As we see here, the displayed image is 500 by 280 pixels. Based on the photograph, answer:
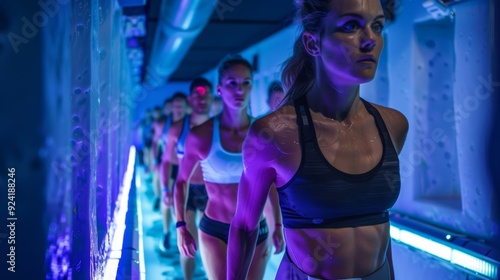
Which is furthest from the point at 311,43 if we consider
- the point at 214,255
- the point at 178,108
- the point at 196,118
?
the point at 178,108

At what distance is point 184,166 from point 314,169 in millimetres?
1615

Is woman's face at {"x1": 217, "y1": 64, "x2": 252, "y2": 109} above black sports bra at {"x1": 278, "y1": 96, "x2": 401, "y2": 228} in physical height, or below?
above

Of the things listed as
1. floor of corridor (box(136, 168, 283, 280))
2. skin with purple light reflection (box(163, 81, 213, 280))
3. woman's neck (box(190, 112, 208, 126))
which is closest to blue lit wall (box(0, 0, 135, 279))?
skin with purple light reflection (box(163, 81, 213, 280))

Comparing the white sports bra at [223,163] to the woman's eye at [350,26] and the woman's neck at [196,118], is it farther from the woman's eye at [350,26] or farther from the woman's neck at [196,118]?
the woman's neck at [196,118]

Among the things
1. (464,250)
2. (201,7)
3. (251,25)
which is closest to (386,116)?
(464,250)

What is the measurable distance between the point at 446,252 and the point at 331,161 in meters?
1.23

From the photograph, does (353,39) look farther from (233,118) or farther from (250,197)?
(233,118)

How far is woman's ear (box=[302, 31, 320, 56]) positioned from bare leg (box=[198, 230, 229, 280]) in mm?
1416

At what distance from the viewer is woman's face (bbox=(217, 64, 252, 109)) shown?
8.70ft

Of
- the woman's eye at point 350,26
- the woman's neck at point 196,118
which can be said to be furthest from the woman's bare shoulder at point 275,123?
the woman's neck at point 196,118

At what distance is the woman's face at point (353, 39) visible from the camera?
1.29m

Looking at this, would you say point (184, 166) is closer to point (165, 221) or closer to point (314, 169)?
point (314, 169)

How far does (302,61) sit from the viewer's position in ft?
4.94

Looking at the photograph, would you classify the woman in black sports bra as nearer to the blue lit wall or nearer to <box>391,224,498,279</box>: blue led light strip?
the blue lit wall
